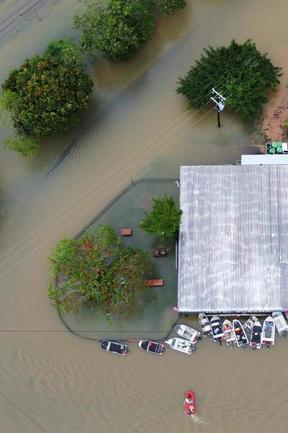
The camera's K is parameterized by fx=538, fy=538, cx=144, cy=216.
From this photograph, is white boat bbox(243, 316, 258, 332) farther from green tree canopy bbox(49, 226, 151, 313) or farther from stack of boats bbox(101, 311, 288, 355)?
green tree canopy bbox(49, 226, 151, 313)

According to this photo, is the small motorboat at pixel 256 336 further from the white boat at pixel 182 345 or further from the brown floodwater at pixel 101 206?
the white boat at pixel 182 345

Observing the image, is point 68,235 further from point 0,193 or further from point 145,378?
point 145,378

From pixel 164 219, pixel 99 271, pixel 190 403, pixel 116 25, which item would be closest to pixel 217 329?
pixel 190 403

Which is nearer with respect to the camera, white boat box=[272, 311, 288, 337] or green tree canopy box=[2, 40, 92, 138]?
white boat box=[272, 311, 288, 337]

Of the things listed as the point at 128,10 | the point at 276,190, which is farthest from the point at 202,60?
the point at 276,190

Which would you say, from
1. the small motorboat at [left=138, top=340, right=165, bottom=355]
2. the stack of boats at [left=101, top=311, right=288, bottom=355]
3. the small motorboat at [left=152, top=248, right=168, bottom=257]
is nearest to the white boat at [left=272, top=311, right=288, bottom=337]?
the stack of boats at [left=101, top=311, right=288, bottom=355]

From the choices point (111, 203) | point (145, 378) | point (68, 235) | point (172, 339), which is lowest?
point (145, 378)
